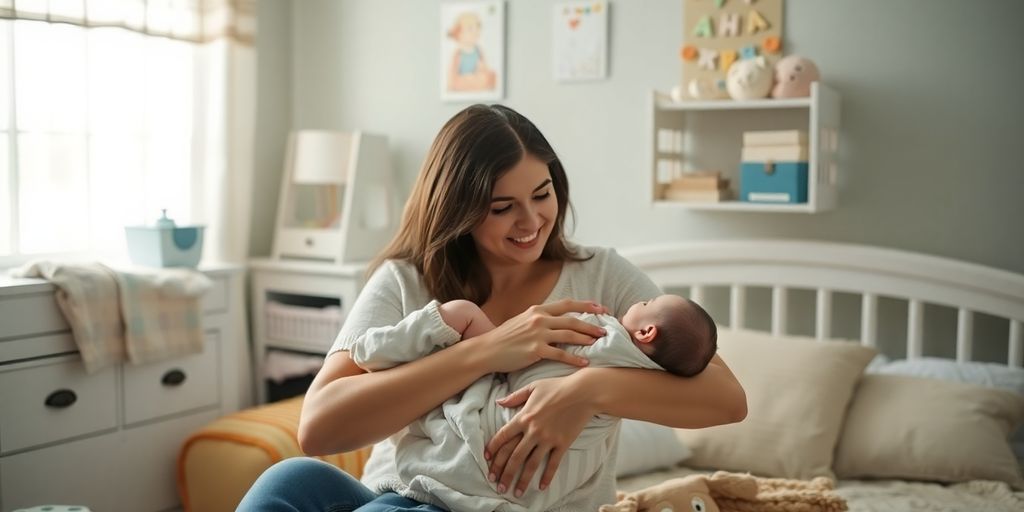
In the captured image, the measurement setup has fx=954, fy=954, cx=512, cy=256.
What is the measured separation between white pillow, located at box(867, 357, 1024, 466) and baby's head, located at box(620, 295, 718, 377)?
1.16 metres

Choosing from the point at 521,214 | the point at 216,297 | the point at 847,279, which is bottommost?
the point at 216,297

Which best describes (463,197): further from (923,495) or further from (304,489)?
(923,495)

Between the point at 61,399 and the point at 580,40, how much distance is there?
1915 mm

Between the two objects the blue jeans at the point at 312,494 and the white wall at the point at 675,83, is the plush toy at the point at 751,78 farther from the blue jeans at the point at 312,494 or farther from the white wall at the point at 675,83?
the blue jeans at the point at 312,494

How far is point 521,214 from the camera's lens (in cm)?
172

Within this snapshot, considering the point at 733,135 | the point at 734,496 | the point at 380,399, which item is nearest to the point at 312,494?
the point at 380,399

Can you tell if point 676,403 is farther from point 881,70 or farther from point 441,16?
point 441,16

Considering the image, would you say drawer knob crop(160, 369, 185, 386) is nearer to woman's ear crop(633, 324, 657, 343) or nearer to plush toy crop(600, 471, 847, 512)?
plush toy crop(600, 471, 847, 512)

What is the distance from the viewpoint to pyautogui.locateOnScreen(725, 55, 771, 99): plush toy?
267 cm

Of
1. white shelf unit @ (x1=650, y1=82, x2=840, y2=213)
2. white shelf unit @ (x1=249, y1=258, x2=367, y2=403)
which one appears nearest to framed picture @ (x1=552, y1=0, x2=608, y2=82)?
white shelf unit @ (x1=650, y1=82, x2=840, y2=213)

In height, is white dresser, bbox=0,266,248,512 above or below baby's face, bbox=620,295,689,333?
below

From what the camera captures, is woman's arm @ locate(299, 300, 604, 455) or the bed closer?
woman's arm @ locate(299, 300, 604, 455)

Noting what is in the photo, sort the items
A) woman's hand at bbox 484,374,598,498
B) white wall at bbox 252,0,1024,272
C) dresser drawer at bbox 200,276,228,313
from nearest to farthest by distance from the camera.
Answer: woman's hand at bbox 484,374,598,498 < white wall at bbox 252,0,1024,272 < dresser drawer at bbox 200,276,228,313

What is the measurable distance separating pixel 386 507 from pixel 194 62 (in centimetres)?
239
